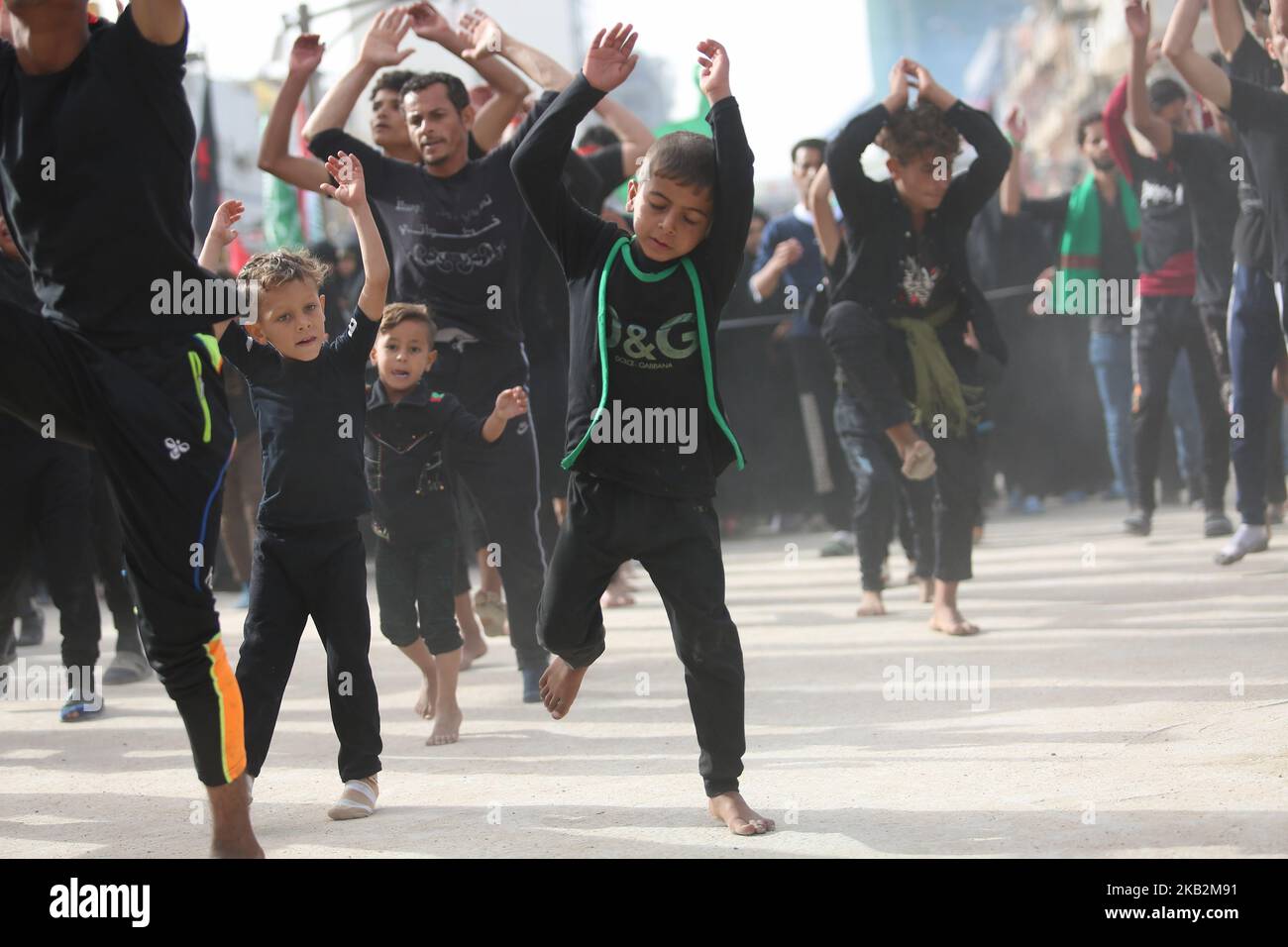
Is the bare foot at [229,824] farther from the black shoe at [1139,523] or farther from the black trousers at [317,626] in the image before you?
the black shoe at [1139,523]

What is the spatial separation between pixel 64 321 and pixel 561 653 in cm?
147

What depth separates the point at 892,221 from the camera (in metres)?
6.94

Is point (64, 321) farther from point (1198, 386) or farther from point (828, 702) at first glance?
point (1198, 386)

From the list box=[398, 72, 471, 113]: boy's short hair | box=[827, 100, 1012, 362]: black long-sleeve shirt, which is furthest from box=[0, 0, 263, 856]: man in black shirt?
box=[827, 100, 1012, 362]: black long-sleeve shirt

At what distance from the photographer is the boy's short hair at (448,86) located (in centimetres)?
610

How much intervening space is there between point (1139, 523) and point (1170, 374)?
95cm

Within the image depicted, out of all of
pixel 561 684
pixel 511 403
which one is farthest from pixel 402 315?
pixel 561 684

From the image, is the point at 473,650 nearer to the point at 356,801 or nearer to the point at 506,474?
the point at 506,474

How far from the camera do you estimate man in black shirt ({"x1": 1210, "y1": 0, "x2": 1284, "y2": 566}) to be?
706 centimetres

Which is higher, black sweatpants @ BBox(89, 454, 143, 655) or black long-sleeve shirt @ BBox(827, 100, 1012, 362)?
black long-sleeve shirt @ BBox(827, 100, 1012, 362)

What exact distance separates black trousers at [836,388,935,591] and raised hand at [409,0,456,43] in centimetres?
298

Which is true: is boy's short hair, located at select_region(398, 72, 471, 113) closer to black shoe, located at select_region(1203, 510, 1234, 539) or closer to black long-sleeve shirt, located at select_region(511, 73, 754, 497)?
black long-sleeve shirt, located at select_region(511, 73, 754, 497)
